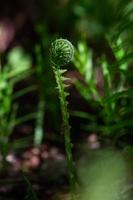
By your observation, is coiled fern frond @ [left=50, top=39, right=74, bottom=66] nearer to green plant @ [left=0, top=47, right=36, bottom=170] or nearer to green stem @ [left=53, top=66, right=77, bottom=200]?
green stem @ [left=53, top=66, right=77, bottom=200]

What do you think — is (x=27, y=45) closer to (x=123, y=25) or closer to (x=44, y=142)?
(x=44, y=142)

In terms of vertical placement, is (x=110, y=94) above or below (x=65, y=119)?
above

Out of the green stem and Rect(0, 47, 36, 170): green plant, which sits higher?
Rect(0, 47, 36, 170): green plant

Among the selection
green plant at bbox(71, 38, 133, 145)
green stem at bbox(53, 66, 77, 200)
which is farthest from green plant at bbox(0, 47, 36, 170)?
green stem at bbox(53, 66, 77, 200)

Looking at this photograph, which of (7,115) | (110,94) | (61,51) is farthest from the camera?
(7,115)

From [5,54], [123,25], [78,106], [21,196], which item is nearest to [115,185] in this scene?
[21,196]

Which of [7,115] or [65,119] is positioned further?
[7,115]

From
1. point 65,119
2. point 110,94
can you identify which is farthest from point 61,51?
point 110,94

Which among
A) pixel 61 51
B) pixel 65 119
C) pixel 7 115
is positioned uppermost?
pixel 7 115

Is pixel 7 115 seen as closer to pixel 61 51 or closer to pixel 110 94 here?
pixel 110 94

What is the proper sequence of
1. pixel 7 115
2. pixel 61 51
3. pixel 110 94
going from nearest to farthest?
pixel 61 51 → pixel 110 94 → pixel 7 115

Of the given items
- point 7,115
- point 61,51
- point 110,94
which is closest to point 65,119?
point 61,51
